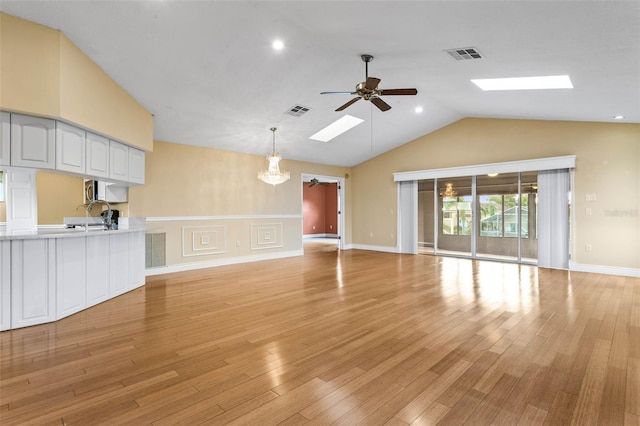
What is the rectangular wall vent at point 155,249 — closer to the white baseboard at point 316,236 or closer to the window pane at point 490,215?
the window pane at point 490,215

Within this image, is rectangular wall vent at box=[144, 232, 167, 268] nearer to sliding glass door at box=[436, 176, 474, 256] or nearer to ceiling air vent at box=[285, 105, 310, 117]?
ceiling air vent at box=[285, 105, 310, 117]

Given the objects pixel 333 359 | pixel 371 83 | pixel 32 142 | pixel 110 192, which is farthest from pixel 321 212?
pixel 333 359

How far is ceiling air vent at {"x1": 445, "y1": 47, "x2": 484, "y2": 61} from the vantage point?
12.9 feet

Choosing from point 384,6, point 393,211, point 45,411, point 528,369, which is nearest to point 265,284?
point 45,411

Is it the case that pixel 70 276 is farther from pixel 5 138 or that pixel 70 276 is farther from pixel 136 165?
pixel 136 165

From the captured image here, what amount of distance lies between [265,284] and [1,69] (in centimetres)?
417

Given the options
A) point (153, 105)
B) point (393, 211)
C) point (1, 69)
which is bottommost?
point (393, 211)

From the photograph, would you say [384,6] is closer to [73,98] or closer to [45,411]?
[73,98]

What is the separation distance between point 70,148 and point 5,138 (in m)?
0.56

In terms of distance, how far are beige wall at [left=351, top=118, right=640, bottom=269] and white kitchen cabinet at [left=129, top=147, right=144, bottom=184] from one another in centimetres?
691

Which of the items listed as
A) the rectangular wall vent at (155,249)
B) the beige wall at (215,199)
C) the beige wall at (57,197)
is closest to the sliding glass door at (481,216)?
the beige wall at (215,199)

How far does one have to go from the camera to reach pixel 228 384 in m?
2.25

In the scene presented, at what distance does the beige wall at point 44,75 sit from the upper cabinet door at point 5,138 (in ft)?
0.51

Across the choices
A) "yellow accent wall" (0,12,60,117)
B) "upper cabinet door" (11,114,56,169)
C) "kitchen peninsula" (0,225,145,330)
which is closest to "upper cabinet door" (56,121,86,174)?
"upper cabinet door" (11,114,56,169)
